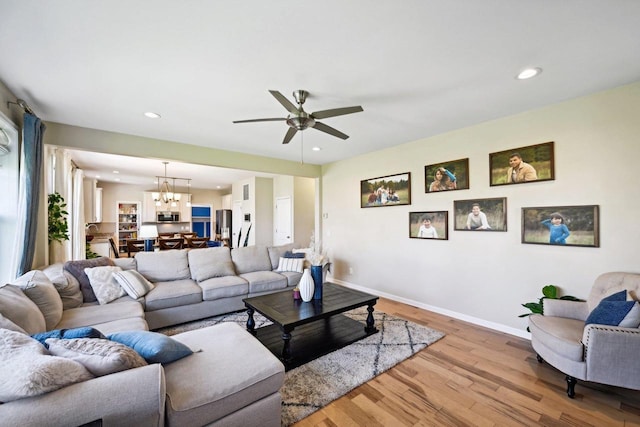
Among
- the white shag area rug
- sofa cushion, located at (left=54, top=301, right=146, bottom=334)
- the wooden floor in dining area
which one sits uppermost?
sofa cushion, located at (left=54, top=301, right=146, bottom=334)

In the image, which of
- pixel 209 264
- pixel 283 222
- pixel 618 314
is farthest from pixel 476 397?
pixel 283 222

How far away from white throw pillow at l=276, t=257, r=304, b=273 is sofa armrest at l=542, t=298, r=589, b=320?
3136 mm

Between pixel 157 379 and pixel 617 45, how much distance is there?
137 inches

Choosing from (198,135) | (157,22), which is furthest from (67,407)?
(198,135)

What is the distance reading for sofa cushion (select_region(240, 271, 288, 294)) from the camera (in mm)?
3826

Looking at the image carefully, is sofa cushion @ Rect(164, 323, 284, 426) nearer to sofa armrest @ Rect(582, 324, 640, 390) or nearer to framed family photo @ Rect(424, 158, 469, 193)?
sofa armrest @ Rect(582, 324, 640, 390)

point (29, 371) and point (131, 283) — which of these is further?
point (131, 283)

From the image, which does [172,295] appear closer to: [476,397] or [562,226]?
[476,397]

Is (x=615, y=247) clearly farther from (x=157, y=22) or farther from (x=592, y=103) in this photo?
(x=157, y=22)

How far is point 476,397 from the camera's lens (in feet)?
6.64

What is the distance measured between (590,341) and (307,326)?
8.32 feet

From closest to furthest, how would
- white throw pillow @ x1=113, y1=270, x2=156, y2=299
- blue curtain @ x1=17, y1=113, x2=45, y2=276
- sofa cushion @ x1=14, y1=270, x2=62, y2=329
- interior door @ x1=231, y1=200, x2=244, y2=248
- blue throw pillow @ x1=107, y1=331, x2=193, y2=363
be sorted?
blue throw pillow @ x1=107, y1=331, x2=193, y2=363
sofa cushion @ x1=14, y1=270, x2=62, y2=329
blue curtain @ x1=17, y1=113, x2=45, y2=276
white throw pillow @ x1=113, y1=270, x2=156, y2=299
interior door @ x1=231, y1=200, x2=244, y2=248

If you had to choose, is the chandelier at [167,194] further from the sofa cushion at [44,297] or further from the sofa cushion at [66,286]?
the sofa cushion at [44,297]

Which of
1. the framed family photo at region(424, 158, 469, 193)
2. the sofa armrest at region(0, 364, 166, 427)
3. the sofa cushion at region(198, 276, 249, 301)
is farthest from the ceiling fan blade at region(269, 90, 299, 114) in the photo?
the sofa cushion at region(198, 276, 249, 301)
